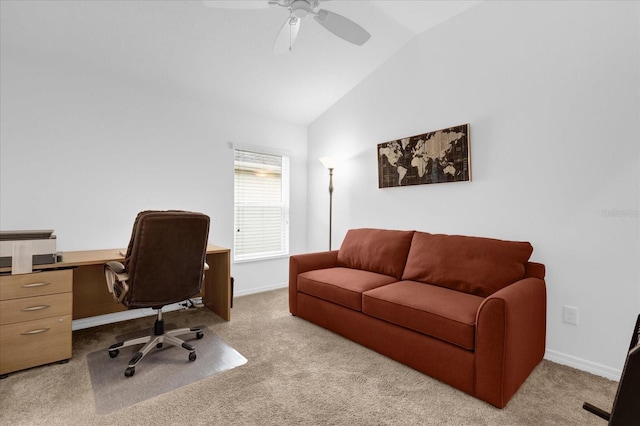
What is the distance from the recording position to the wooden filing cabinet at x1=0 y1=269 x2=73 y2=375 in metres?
1.94

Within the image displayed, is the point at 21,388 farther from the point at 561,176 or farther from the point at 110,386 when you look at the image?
the point at 561,176

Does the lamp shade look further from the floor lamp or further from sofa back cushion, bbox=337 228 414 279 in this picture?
sofa back cushion, bbox=337 228 414 279

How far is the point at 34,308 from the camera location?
79.6 inches

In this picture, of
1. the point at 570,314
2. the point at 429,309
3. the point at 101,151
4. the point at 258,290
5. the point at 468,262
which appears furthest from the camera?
the point at 258,290

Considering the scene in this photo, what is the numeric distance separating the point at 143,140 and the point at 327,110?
7.33 ft

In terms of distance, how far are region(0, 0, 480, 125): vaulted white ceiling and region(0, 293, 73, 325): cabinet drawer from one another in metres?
1.95

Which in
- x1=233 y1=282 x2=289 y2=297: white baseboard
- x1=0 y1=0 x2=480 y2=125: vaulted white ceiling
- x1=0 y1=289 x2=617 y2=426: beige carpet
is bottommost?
x1=0 y1=289 x2=617 y2=426: beige carpet

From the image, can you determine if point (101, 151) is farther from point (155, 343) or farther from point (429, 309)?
point (429, 309)

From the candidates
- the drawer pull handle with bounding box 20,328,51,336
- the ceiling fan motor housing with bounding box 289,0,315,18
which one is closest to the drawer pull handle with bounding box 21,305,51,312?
the drawer pull handle with bounding box 20,328,51,336

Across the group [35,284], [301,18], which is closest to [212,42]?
[301,18]

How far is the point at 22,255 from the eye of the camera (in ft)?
6.57

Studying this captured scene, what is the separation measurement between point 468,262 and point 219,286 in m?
2.28

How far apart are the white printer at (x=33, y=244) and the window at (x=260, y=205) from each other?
Answer: 1.86 metres

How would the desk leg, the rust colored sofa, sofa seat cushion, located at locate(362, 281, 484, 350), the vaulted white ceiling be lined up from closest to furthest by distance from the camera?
the rust colored sofa
sofa seat cushion, located at locate(362, 281, 484, 350)
the vaulted white ceiling
the desk leg
